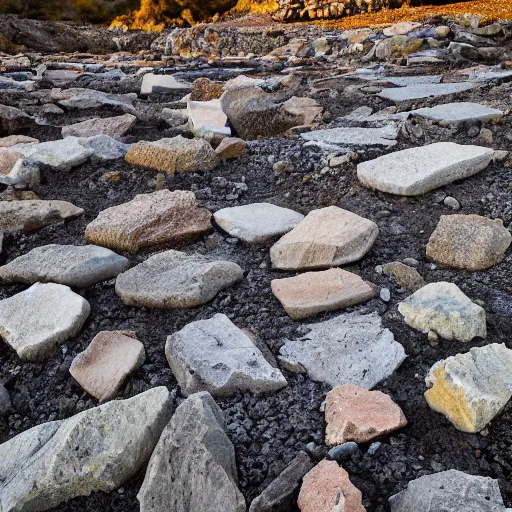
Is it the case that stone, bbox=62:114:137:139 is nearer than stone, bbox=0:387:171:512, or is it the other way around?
stone, bbox=0:387:171:512

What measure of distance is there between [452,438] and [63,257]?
1430 mm

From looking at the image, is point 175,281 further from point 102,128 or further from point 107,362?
point 102,128

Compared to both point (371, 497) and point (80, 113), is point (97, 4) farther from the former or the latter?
point (371, 497)

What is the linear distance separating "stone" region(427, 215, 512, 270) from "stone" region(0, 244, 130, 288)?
1.10 metres

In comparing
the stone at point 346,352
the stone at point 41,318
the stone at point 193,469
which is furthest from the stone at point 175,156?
the stone at point 193,469

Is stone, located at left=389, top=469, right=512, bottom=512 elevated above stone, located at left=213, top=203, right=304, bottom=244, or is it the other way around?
stone, located at left=389, top=469, right=512, bottom=512

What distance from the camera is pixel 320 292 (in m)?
1.71

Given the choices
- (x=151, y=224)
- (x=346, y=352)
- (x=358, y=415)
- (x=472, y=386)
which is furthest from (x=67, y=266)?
(x=472, y=386)

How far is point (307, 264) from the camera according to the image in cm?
189

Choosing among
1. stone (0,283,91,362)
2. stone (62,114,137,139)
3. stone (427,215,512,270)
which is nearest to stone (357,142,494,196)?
stone (427,215,512,270)

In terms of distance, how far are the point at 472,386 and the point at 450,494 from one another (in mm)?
293

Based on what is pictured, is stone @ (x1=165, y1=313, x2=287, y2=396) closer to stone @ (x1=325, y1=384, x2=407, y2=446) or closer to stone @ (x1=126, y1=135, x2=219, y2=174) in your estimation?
stone @ (x1=325, y1=384, x2=407, y2=446)

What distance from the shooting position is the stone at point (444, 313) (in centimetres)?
148

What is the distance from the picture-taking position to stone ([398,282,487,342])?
58.1 inches
